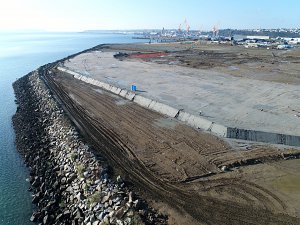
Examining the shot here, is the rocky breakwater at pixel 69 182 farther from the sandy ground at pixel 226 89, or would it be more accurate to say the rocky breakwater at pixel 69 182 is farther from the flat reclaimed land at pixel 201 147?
the sandy ground at pixel 226 89

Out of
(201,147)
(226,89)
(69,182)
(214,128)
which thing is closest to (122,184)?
(69,182)

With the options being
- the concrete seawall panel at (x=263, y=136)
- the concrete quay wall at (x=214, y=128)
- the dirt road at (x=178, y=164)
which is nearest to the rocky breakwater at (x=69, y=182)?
the dirt road at (x=178, y=164)

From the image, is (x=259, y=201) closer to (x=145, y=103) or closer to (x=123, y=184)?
(x=123, y=184)

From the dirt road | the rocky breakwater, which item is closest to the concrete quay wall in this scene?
the dirt road

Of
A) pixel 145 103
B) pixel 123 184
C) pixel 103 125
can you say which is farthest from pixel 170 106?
pixel 123 184

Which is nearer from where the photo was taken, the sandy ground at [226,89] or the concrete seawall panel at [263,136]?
the concrete seawall panel at [263,136]

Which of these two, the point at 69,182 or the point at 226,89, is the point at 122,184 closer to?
the point at 69,182
